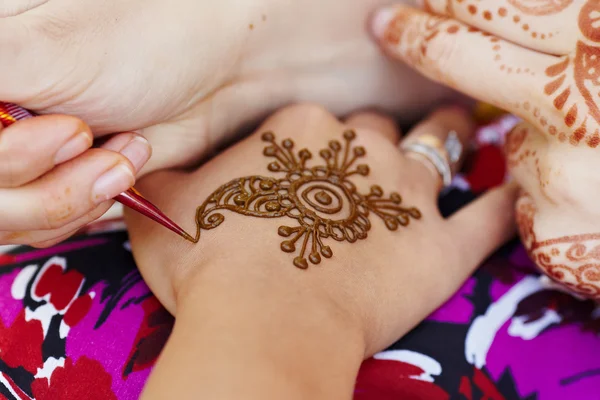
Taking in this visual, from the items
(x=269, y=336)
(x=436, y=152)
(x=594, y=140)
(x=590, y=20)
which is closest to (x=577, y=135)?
(x=594, y=140)

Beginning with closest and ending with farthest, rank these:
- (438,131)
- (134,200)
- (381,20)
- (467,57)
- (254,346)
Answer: (254,346) < (134,200) < (467,57) < (381,20) < (438,131)

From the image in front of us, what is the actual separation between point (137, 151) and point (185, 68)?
121 mm

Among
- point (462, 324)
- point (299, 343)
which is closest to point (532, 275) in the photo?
point (462, 324)

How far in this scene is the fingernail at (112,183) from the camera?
0.58m

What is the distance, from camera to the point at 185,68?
0.71 metres

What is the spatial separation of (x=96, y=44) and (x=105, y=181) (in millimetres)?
156

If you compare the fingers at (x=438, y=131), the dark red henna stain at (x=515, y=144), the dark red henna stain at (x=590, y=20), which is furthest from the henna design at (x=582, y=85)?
the fingers at (x=438, y=131)

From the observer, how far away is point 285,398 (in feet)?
1.63

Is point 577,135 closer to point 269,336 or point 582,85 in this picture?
point 582,85

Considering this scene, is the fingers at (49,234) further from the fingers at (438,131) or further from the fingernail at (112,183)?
the fingers at (438,131)

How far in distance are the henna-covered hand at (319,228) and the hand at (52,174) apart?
12 cm

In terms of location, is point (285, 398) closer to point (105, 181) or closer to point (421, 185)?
point (105, 181)

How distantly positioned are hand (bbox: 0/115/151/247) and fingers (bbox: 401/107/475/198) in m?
0.47

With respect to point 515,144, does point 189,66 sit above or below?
above
